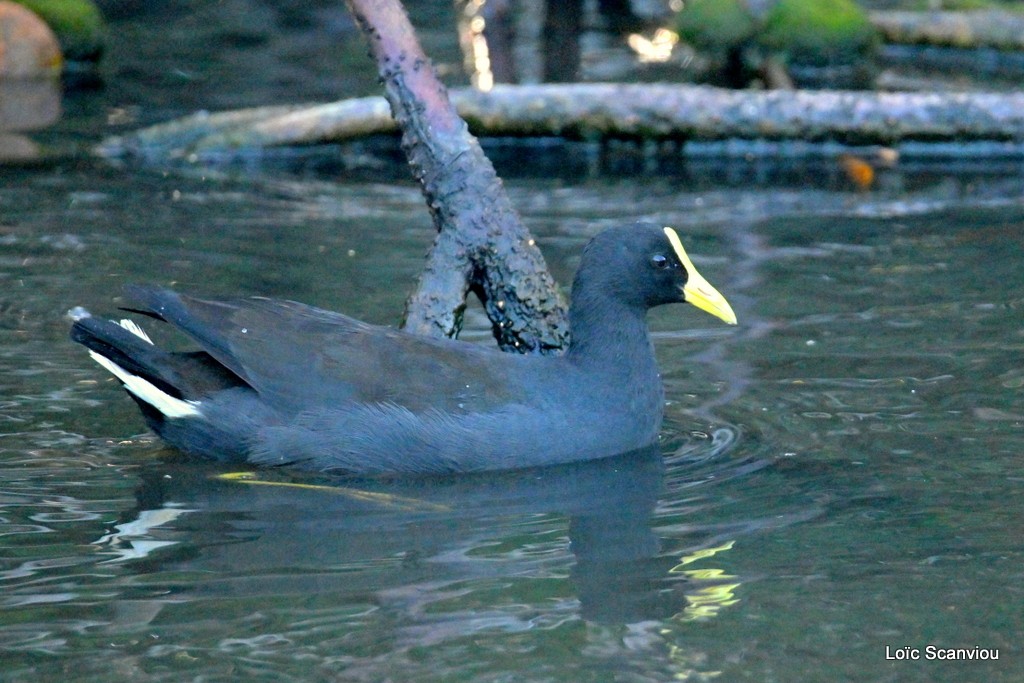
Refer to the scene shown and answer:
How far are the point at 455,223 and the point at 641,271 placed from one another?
1011 mm

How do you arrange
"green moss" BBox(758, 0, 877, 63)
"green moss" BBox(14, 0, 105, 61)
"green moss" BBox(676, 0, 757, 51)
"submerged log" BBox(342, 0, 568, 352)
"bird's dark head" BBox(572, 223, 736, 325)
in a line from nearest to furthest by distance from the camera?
1. "bird's dark head" BBox(572, 223, 736, 325)
2. "submerged log" BBox(342, 0, 568, 352)
3. "green moss" BBox(676, 0, 757, 51)
4. "green moss" BBox(758, 0, 877, 63)
5. "green moss" BBox(14, 0, 105, 61)

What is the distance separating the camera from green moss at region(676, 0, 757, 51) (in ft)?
45.6

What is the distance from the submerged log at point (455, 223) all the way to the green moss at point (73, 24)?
29.8 feet

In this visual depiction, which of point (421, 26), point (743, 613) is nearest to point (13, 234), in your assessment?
point (743, 613)

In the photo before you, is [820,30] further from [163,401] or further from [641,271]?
[163,401]

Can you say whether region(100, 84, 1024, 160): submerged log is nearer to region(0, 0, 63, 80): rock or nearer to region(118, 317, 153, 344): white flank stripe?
region(0, 0, 63, 80): rock

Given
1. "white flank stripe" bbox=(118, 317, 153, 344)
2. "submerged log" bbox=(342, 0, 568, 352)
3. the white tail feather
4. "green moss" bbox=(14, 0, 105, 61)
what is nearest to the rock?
"green moss" bbox=(14, 0, 105, 61)

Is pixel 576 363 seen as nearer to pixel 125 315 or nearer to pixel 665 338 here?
pixel 665 338

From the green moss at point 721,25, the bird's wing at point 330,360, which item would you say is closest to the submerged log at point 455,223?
the bird's wing at point 330,360

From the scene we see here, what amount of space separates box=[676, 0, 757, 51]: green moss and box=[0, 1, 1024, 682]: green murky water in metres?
5.81

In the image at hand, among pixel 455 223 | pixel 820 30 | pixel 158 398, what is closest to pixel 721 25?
pixel 820 30

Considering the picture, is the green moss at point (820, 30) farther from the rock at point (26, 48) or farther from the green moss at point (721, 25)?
the rock at point (26, 48)

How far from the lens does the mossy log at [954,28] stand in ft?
50.7

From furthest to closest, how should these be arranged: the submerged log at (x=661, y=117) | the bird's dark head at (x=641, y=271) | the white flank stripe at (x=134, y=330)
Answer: the submerged log at (x=661, y=117)
the bird's dark head at (x=641, y=271)
the white flank stripe at (x=134, y=330)
